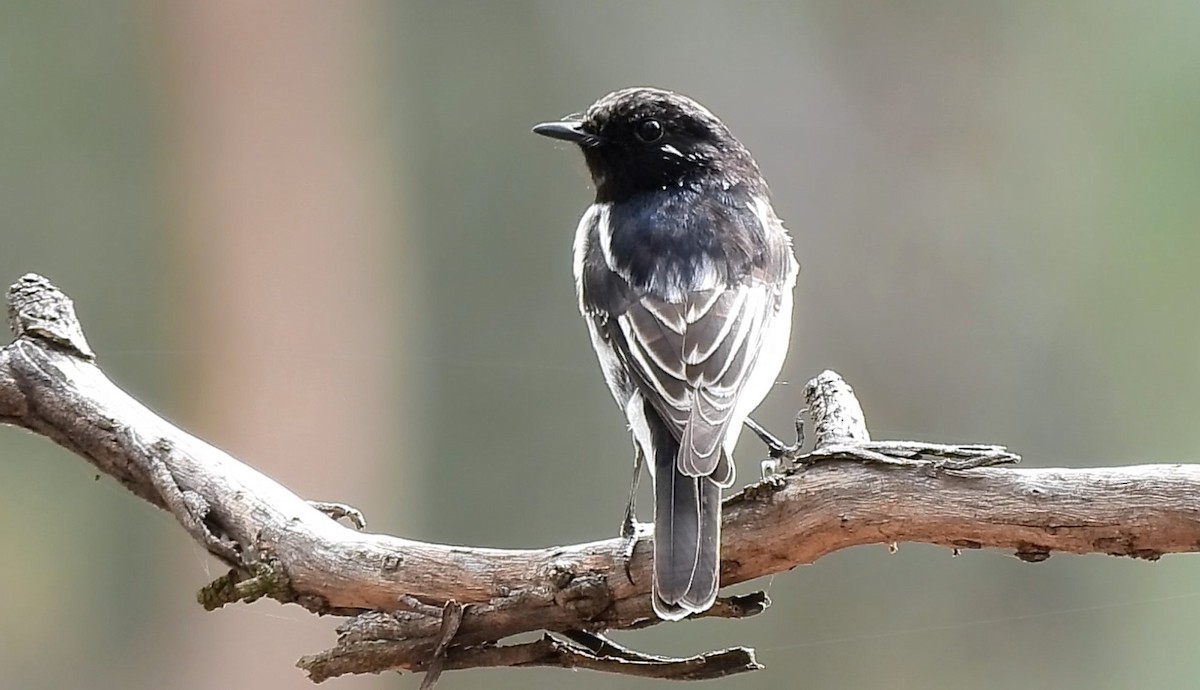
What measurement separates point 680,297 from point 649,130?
0.57m

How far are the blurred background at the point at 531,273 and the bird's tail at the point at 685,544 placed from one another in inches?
78.9

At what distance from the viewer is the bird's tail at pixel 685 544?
1.64 meters

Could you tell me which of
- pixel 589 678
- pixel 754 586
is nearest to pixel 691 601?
pixel 754 586

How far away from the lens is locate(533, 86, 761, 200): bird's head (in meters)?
2.60

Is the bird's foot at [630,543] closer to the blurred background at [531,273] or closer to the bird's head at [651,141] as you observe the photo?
the bird's head at [651,141]

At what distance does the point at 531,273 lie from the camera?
4164mm

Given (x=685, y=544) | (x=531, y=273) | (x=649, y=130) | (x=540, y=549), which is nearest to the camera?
(x=685, y=544)

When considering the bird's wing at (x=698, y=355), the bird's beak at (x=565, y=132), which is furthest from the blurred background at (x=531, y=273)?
the bird's wing at (x=698, y=355)

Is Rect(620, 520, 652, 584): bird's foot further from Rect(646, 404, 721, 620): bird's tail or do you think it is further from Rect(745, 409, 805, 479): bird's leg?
Rect(745, 409, 805, 479): bird's leg

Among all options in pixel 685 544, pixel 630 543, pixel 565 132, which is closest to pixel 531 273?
pixel 565 132

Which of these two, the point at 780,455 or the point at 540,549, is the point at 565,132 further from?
the point at 540,549

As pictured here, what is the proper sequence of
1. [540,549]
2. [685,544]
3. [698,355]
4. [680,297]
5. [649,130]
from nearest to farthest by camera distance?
[685,544], [540,549], [698,355], [680,297], [649,130]

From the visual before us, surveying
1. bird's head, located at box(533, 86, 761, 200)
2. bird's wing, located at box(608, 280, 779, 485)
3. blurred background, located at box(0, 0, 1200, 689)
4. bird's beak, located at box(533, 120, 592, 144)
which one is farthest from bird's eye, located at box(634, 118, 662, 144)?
blurred background, located at box(0, 0, 1200, 689)

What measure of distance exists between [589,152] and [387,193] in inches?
64.7
